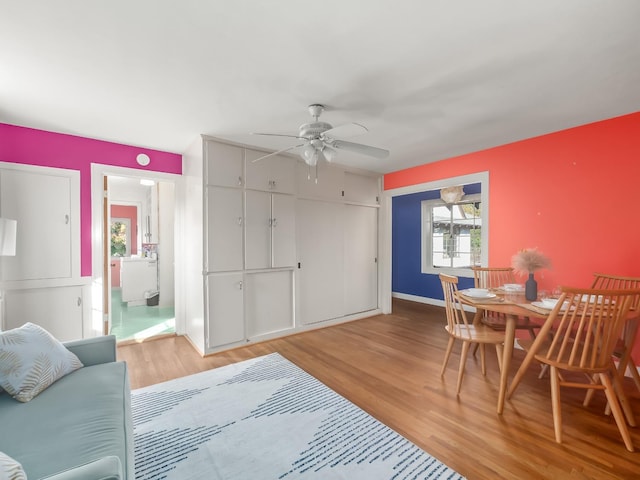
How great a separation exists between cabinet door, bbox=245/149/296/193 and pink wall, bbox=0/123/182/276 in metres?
1.23

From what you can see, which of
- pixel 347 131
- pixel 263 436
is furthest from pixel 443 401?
pixel 347 131

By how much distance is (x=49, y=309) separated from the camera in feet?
9.80

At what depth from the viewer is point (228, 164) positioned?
10.9ft

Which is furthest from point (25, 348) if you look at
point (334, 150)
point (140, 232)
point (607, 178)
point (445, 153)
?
point (140, 232)

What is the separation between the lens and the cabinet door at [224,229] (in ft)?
10.5

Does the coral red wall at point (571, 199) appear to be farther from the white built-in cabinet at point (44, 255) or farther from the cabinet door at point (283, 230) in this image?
the white built-in cabinet at point (44, 255)

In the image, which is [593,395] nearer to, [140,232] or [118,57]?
[118,57]

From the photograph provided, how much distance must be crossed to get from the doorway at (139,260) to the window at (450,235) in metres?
4.78

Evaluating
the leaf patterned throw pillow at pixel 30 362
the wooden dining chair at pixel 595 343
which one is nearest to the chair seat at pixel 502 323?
the wooden dining chair at pixel 595 343

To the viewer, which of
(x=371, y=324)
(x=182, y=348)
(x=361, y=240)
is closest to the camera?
(x=182, y=348)

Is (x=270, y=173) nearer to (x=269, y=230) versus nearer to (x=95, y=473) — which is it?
(x=269, y=230)

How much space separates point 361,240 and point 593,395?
310 centimetres

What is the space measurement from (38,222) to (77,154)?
0.81 m

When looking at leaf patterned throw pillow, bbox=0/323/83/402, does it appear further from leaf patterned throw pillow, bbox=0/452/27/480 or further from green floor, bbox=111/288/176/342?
green floor, bbox=111/288/176/342
